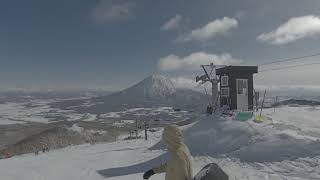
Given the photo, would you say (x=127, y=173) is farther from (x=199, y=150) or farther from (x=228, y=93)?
(x=228, y=93)

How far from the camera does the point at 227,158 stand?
16.0m

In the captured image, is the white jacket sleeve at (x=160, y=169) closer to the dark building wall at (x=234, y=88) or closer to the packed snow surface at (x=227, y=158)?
the packed snow surface at (x=227, y=158)

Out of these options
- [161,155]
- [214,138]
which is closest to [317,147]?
[214,138]

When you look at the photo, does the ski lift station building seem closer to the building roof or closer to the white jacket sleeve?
the building roof

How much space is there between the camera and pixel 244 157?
15.7m

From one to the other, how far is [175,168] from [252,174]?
28.3 ft

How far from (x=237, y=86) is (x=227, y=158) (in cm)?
1257

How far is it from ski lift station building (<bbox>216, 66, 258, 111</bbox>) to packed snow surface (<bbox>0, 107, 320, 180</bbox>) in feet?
20.3

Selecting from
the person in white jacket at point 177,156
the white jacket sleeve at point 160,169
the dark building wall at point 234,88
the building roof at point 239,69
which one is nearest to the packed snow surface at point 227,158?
the dark building wall at point 234,88

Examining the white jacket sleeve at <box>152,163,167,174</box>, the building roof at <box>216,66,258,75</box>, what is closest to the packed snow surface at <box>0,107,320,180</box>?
the building roof at <box>216,66,258,75</box>

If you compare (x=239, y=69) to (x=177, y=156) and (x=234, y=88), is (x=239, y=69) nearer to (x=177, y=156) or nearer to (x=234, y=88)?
(x=234, y=88)

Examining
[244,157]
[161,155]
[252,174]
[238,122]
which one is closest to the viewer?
[252,174]

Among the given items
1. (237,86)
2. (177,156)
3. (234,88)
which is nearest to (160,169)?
(177,156)

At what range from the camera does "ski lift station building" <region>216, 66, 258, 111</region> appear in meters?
27.5
